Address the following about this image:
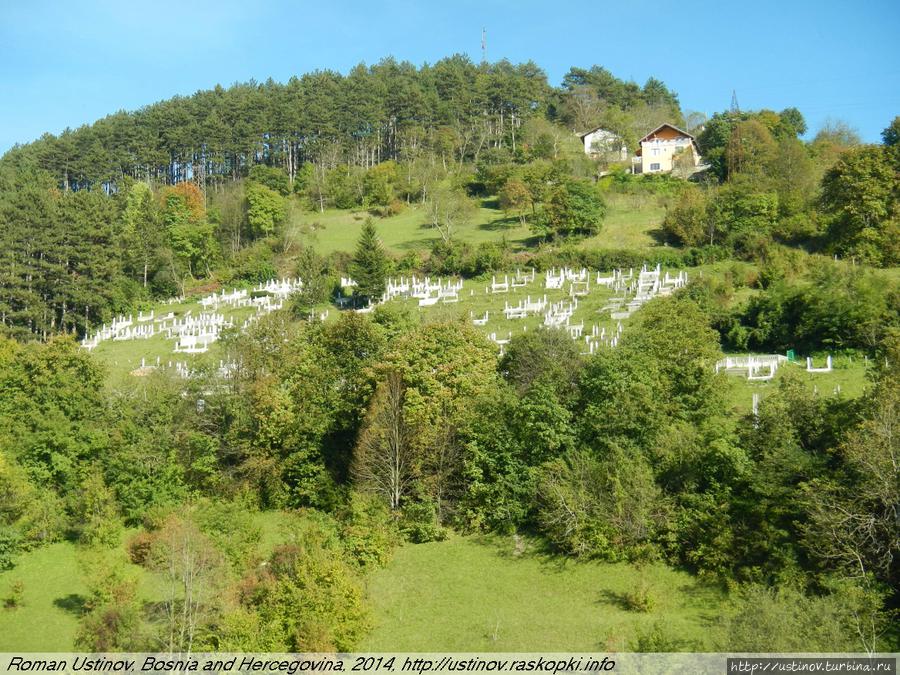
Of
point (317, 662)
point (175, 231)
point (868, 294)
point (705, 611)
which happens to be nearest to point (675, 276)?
point (868, 294)

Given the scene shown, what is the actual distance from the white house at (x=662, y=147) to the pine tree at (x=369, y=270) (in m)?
35.3

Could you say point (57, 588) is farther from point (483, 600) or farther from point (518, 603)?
point (518, 603)

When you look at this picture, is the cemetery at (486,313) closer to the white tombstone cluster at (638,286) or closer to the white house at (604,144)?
the white tombstone cluster at (638,286)

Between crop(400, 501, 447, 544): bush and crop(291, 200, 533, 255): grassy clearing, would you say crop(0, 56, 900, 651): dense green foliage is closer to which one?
crop(400, 501, 447, 544): bush

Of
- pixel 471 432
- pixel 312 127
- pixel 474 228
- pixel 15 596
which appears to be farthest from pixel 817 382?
pixel 312 127

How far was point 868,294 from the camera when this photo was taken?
38781 mm

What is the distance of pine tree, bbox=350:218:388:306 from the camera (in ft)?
188

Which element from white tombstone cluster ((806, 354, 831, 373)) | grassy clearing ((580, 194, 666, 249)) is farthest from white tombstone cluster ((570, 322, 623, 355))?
grassy clearing ((580, 194, 666, 249))

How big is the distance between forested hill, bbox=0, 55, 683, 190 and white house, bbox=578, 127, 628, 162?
1178 mm

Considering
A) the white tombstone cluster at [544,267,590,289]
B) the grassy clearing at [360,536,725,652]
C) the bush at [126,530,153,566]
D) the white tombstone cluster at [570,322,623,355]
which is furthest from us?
the white tombstone cluster at [544,267,590,289]

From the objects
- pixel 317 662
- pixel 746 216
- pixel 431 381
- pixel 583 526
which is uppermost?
pixel 746 216

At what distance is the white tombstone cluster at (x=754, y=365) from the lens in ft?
120

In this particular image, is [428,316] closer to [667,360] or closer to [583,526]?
[667,360]

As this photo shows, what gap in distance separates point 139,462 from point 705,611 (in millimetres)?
22753
